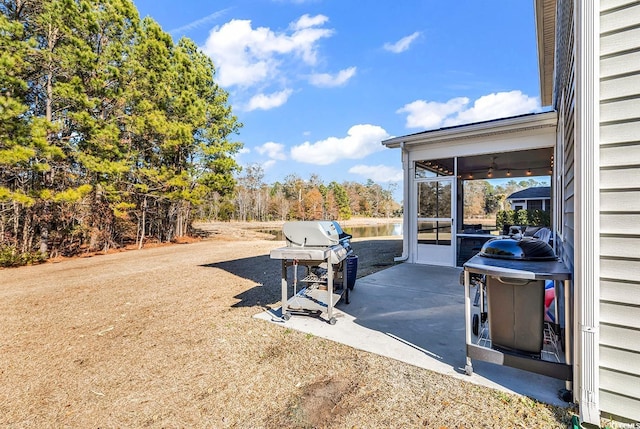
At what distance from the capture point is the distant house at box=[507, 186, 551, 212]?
17.3 m

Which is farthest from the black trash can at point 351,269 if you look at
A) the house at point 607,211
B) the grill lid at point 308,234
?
the house at point 607,211

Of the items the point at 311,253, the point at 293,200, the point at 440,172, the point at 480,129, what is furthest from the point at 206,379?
the point at 293,200

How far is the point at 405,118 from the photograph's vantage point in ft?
96.5

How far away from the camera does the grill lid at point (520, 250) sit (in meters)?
2.32

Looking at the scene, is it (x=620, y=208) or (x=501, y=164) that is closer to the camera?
(x=620, y=208)

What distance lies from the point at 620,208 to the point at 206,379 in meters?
3.15

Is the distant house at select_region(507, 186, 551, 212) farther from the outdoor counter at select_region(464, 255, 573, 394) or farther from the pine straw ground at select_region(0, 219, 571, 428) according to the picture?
the pine straw ground at select_region(0, 219, 571, 428)

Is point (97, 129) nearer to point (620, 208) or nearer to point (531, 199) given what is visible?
point (620, 208)

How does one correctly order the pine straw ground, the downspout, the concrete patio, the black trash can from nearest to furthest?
the pine straw ground → the concrete patio → the black trash can → the downspout

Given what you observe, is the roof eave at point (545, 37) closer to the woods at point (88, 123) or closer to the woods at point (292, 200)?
the woods at point (88, 123)

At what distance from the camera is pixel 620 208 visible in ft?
5.54

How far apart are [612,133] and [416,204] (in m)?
5.49

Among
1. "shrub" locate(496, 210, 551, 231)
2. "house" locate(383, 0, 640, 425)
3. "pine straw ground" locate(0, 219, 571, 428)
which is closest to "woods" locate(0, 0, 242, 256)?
"pine straw ground" locate(0, 219, 571, 428)

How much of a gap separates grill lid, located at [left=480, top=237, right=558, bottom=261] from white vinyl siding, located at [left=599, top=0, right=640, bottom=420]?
605 mm
